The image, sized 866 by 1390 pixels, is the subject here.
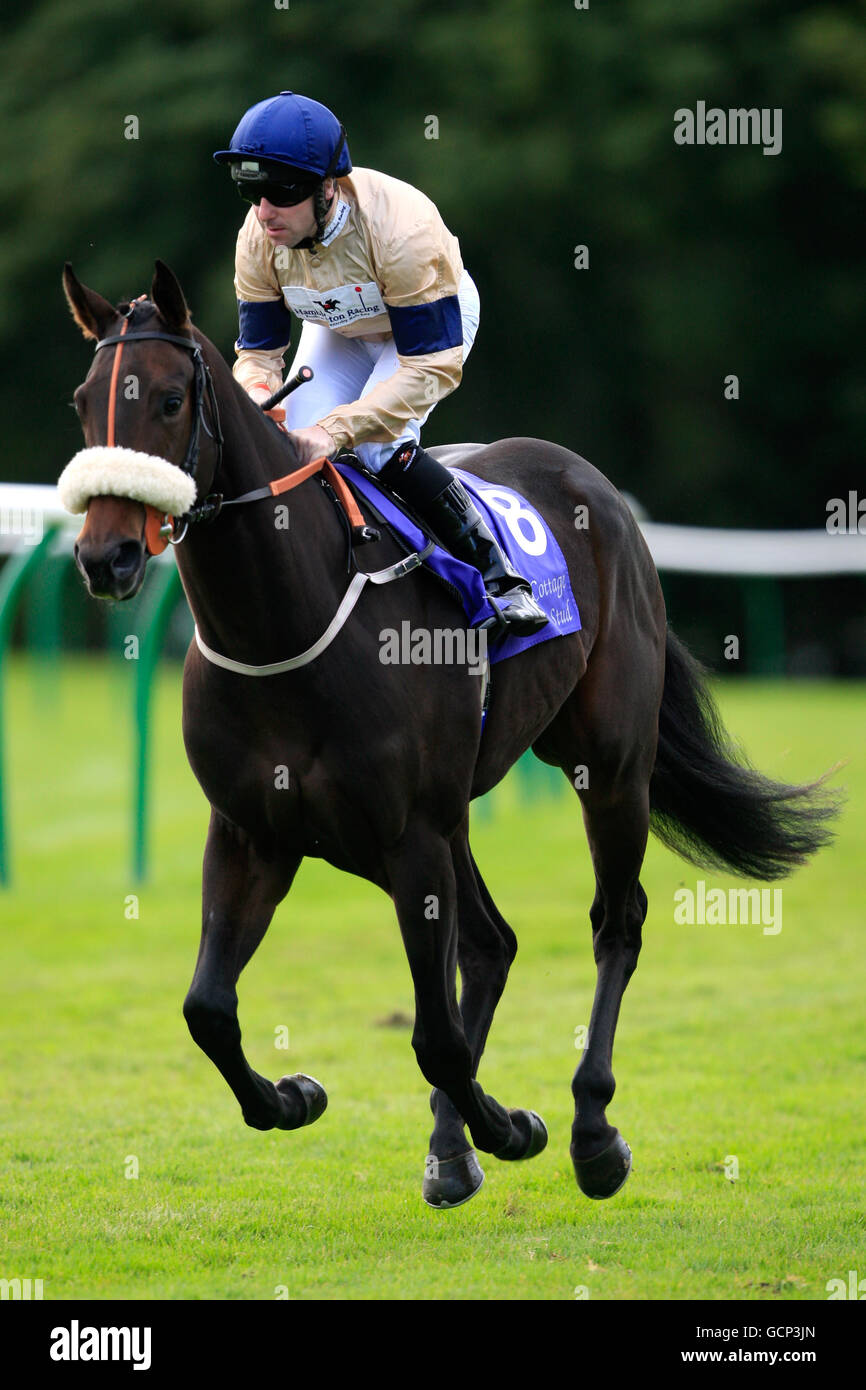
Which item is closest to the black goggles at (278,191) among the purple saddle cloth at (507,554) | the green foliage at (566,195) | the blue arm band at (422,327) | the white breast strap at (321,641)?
the blue arm band at (422,327)

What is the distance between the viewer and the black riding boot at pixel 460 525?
4254 millimetres

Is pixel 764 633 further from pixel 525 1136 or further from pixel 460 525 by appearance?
pixel 460 525

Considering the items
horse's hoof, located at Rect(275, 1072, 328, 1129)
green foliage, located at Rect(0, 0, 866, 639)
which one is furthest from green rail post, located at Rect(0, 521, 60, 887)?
green foliage, located at Rect(0, 0, 866, 639)

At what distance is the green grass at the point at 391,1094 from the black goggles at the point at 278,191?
2.44 meters

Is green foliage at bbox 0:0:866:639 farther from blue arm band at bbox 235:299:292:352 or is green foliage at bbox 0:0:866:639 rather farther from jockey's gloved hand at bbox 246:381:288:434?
jockey's gloved hand at bbox 246:381:288:434

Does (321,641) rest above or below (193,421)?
below

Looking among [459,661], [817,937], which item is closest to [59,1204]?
[459,661]

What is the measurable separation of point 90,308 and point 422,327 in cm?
95

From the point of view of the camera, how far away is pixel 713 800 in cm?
550

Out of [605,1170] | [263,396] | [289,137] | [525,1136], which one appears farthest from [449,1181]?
[289,137]

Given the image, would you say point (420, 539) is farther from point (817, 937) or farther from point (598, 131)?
point (598, 131)

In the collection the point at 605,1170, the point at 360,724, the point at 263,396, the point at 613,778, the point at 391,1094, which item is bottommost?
the point at 391,1094

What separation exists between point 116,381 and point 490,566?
127 cm

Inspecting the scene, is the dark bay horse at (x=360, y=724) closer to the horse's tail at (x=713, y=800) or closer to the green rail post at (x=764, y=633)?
the horse's tail at (x=713, y=800)
